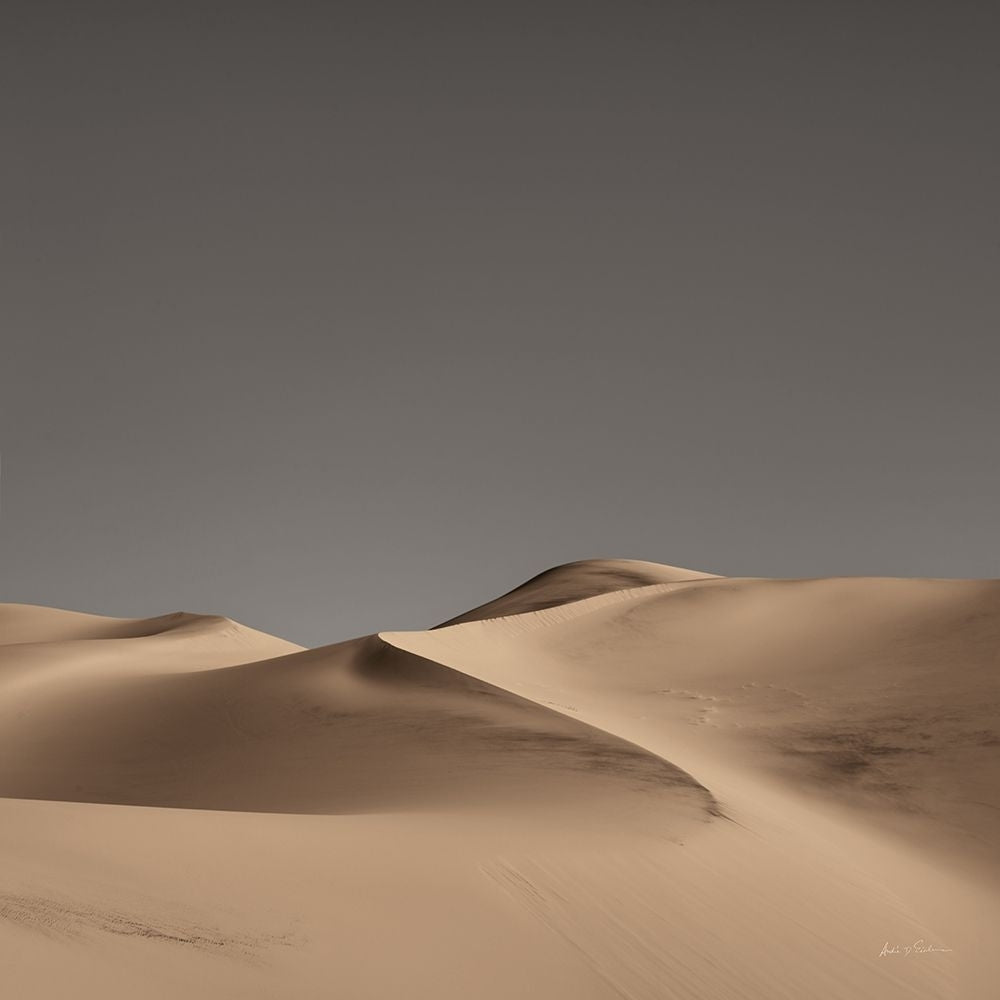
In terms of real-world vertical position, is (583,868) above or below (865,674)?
below

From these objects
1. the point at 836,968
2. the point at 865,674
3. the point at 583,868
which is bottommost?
the point at 836,968

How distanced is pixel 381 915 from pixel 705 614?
17.2 m

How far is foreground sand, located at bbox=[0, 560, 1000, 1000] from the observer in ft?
18.1

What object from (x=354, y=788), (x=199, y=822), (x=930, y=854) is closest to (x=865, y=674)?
(x=930, y=854)

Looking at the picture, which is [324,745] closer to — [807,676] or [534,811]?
[534,811]

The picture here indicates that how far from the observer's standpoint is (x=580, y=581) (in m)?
35.0

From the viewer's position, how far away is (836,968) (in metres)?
6.86

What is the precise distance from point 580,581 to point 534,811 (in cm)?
2600

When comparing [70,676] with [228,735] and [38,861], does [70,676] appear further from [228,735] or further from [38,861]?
[38,861]

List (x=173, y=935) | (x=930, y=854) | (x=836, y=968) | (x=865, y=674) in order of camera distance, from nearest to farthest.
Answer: (x=173, y=935)
(x=836, y=968)
(x=930, y=854)
(x=865, y=674)

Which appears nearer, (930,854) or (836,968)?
(836,968)
